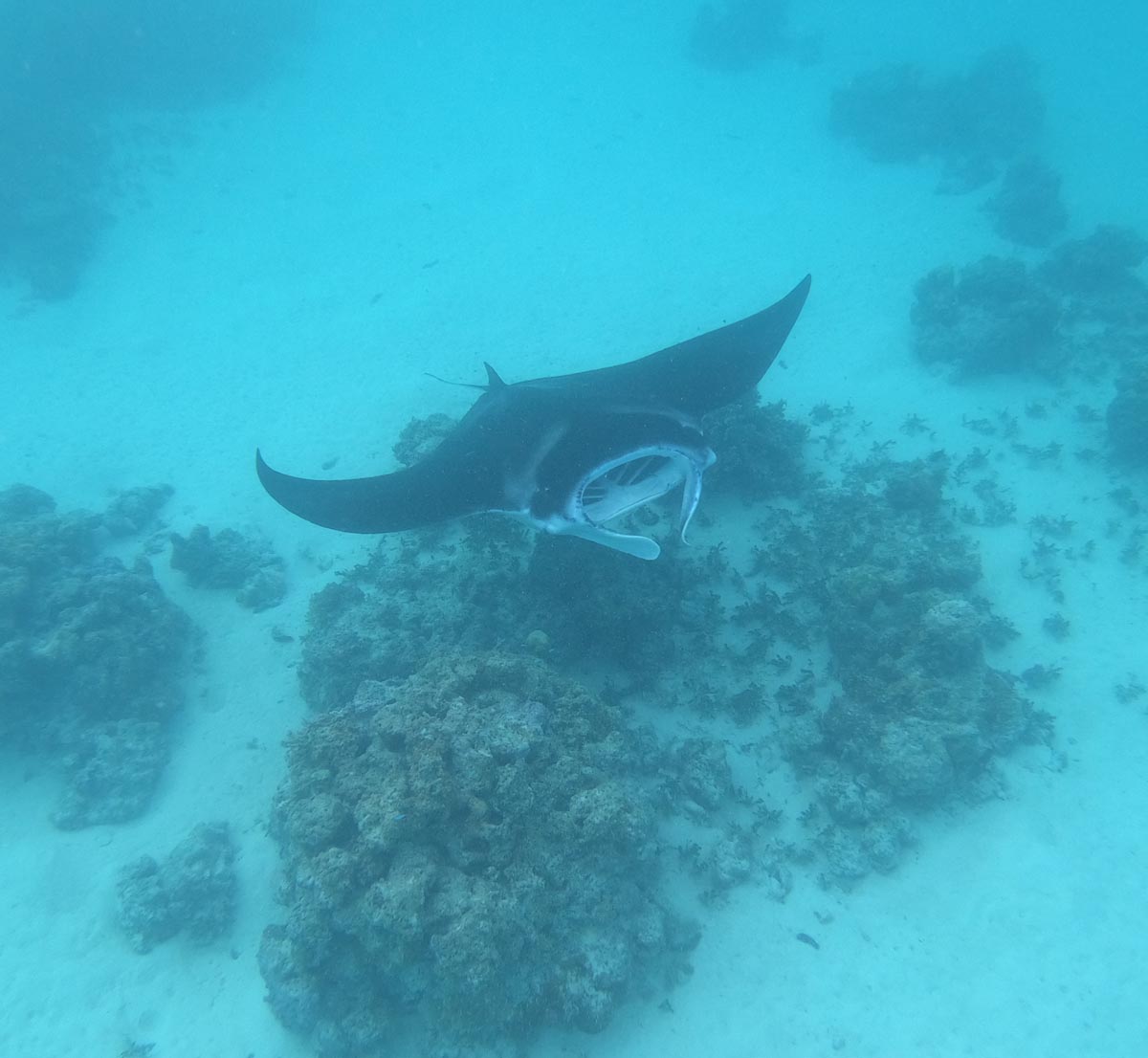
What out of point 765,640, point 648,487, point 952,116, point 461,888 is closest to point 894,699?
point 765,640

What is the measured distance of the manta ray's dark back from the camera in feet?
23.2

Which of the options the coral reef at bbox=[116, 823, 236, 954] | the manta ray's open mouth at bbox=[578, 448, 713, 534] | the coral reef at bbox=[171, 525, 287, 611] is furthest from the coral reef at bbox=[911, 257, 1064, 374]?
the coral reef at bbox=[116, 823, 236, 954]

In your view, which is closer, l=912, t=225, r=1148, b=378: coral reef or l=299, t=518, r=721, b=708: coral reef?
l=299, t=518, r=721, b=708: coral reef

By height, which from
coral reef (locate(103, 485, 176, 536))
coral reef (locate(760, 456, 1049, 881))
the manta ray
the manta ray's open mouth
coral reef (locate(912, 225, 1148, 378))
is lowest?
coral reef (locate(912, 225, 1148, 378))

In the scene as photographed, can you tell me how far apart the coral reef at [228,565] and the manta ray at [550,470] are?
12.1 ft

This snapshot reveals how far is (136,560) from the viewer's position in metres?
9.88

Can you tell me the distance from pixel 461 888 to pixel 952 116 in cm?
2836

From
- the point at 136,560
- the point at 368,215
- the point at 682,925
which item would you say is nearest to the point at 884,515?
the point at 682,925

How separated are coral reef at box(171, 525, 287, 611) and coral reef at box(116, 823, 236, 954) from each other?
3858 millimetres

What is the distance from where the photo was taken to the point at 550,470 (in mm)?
6086

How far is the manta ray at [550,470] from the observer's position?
603 centimetres

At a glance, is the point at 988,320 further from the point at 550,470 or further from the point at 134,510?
the point at 134,510

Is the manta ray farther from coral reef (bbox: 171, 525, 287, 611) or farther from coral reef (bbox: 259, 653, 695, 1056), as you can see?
coral reef (bbox: 171, 525, 287, 611)

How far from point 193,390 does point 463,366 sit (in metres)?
6.61
